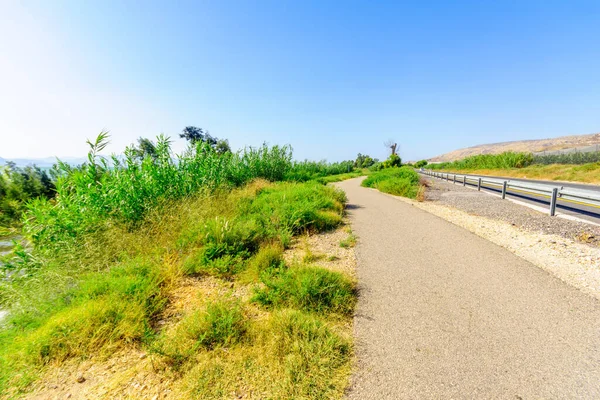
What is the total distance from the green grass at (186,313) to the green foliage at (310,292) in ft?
0.05

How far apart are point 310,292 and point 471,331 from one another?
174 cm

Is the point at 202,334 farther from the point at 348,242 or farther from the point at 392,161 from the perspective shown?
the point at 392,161

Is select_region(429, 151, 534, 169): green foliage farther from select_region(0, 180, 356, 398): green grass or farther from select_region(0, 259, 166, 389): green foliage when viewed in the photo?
select_region(0, 259, 166, 389): green foliage

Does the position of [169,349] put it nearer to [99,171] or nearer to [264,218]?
[264,218]

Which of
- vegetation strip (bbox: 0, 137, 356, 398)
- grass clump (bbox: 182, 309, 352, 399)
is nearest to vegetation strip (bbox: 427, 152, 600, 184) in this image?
vegetation strip (bbox: 0, 137, 356, 398)

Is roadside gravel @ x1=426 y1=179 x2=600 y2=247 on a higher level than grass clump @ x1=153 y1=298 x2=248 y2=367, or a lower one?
lower

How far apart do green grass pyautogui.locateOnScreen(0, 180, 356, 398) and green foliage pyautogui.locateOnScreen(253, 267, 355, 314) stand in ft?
0.05

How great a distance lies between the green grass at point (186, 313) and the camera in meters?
1.92

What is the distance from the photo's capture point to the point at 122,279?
9.89 ft

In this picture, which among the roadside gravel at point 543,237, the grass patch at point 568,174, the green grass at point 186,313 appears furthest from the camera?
the grass patch at point 568,174

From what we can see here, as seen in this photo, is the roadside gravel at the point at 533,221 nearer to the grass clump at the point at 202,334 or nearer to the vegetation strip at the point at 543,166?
the grass clump at the point at 202,334

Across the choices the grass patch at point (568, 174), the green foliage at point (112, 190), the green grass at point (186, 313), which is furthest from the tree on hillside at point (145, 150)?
the grass patch at point (568, 174)

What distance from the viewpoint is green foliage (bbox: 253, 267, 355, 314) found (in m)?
2.74

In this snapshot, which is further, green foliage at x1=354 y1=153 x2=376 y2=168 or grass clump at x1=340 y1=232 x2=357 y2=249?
green foliage at x1=354 y1=153 x2=376 y2=168
